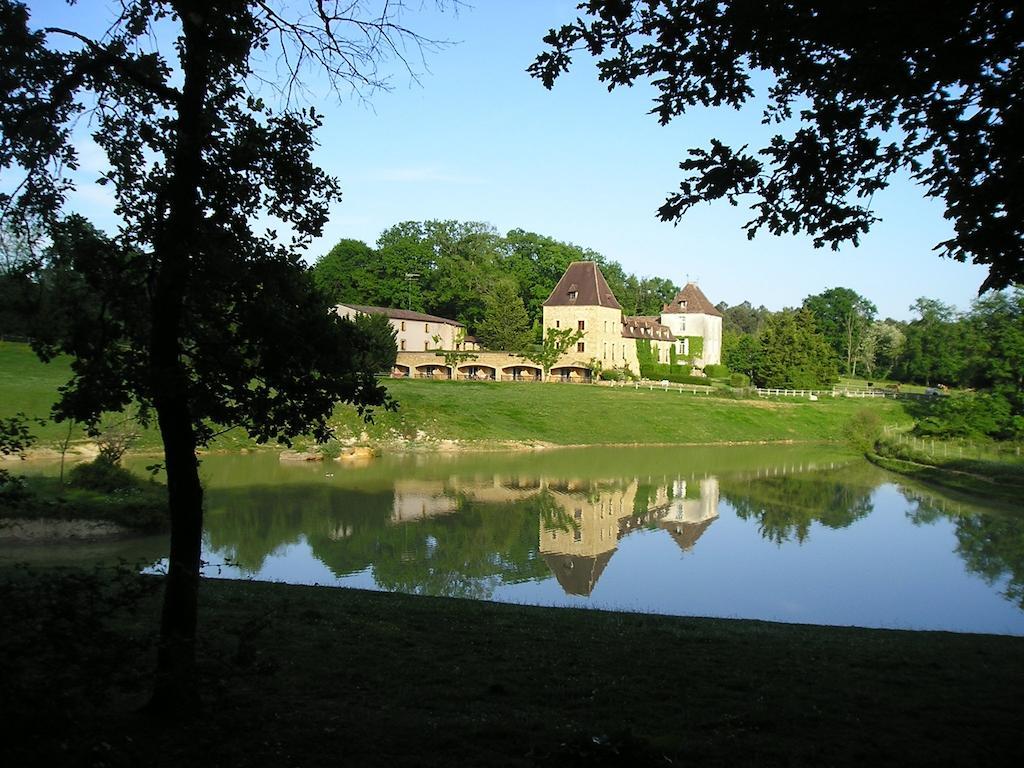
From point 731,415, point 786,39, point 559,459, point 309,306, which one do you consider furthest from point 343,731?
point 731,415

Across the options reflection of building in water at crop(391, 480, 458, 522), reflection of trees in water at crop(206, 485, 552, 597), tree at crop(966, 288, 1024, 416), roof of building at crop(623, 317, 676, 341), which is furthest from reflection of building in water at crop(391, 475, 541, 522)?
roof of building at crop(623, 317, 676, 341)

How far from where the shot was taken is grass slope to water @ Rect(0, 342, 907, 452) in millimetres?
38125

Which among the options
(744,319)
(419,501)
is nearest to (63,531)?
(419,501)

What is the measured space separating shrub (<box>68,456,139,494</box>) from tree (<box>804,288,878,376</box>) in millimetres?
88064

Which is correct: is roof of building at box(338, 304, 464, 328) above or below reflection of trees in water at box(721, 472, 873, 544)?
above

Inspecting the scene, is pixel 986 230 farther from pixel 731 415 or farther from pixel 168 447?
pixel 731 415

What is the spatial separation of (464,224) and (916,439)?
52112mm

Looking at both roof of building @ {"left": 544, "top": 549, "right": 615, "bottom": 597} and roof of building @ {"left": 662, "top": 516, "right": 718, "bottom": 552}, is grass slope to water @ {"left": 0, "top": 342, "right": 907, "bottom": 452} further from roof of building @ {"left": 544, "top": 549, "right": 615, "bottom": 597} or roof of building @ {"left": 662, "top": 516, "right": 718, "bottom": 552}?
roof of building @ {"left": 544, "top": 549, "right": 615, "bottom": 597}

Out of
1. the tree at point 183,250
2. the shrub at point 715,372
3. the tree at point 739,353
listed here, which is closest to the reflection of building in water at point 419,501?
the tree at point 183,250

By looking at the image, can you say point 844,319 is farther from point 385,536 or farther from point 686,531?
point 385,536

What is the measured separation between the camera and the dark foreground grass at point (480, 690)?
13.2ft

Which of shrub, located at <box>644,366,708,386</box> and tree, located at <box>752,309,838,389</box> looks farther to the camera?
shrub, located at <box>644,366,708,386</box>

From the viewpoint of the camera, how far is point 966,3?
19.4 ft

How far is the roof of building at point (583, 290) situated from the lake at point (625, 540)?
34.3 metres
